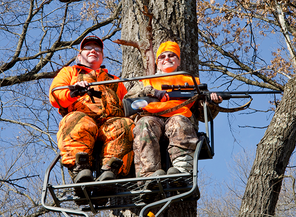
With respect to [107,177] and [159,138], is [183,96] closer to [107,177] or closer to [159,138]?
[159,138]

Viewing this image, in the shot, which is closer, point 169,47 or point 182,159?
point 182,159

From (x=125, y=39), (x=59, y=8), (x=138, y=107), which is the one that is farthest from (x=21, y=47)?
(x=138, y=107)

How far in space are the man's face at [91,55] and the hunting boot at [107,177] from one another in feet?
4.70

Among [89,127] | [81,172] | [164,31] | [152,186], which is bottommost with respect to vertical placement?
[152,186]

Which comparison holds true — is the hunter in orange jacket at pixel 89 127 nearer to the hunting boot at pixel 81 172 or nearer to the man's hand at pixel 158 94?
the hunting boot at pixel 81 172

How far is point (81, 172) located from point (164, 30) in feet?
8.53

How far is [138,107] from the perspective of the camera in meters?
4.50

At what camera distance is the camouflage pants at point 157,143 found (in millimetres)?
4055

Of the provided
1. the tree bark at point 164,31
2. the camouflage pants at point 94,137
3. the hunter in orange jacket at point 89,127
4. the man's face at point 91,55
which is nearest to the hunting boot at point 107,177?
the hunter in orange jacket at point 89,127

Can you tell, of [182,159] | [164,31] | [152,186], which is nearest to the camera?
[152,186]

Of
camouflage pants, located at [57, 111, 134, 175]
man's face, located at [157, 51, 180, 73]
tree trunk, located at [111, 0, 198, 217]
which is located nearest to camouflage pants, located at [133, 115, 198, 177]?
camouflage pants, located at [57, 111, 134, 175]

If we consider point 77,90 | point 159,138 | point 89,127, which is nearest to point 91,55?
point 77,90

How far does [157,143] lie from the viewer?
4184mm

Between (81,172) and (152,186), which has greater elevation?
(81,172)
